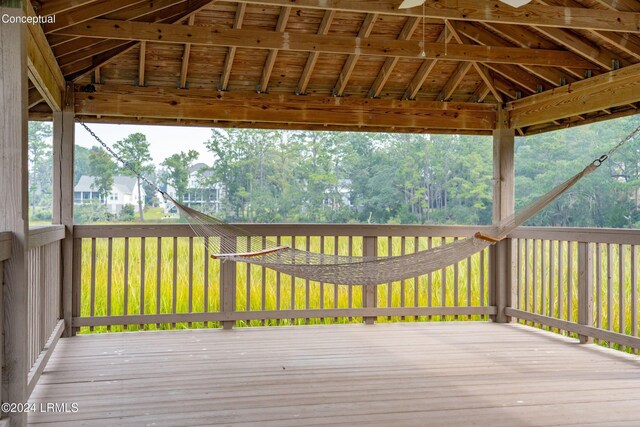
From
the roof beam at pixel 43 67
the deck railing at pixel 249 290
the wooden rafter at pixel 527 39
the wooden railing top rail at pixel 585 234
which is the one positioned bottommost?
the deck railing at pixel 249 290

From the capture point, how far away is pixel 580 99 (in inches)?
192

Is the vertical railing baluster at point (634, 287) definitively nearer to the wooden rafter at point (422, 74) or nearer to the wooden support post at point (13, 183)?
A: the wooden rafter at point (422, 74)

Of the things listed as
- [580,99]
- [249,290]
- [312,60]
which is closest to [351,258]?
[249,290]

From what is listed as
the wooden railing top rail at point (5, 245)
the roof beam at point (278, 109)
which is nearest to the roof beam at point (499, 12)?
the roof beam at point (278, 109)

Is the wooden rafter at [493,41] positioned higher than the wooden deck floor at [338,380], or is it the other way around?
the wooden rafter at [493,41]

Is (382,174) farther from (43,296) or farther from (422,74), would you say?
(43,296)

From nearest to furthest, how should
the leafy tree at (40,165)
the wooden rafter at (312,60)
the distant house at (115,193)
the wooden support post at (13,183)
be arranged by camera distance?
the wooden support post at (13,183), the wooden rafter at (312,60), the leafy tree at (40,165), the distant house at (115,193)

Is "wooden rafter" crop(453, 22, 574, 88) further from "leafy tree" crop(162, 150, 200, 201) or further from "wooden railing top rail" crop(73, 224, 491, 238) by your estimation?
"leafy tree" crop(162, 150, 200, 201)

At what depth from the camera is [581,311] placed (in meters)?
4.71

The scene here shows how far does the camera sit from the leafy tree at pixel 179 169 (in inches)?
584

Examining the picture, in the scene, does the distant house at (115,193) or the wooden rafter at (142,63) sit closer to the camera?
the wooden rafter at (142,63)

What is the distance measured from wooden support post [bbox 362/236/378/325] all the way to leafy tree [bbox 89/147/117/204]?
1023 centimetres

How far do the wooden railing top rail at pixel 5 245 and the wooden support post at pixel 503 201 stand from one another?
4.15 m

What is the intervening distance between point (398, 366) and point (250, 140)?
11895mm
